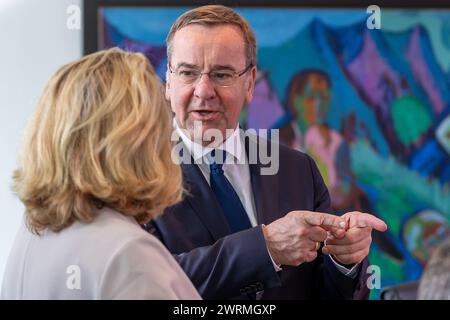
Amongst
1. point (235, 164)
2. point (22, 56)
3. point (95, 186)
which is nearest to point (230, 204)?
point (235, 164)

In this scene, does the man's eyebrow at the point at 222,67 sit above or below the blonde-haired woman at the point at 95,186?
above

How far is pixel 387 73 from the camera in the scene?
8.11 feet

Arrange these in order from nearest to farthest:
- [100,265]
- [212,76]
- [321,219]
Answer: [100,265]
[321,219]
[212,76]

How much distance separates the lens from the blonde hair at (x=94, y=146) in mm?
1087

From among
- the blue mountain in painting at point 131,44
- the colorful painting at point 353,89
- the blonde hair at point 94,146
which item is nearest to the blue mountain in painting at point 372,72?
the colorful painting at point 353,89

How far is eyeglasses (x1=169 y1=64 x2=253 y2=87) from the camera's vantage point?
5.66ft

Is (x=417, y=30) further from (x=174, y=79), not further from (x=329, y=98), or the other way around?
(x=174, y=79)

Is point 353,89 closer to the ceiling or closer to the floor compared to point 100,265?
closer to the ceiling

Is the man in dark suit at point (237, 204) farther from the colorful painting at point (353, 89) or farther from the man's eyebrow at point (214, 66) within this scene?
the colorful painting at point (353, 89)

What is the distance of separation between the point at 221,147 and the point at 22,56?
1050 mm

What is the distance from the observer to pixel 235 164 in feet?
5.65

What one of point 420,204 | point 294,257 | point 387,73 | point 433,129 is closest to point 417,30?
point 387,73

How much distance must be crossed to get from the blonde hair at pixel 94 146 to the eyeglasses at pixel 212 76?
58 cm

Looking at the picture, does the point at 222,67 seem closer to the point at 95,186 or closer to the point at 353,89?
the point at 95,186
